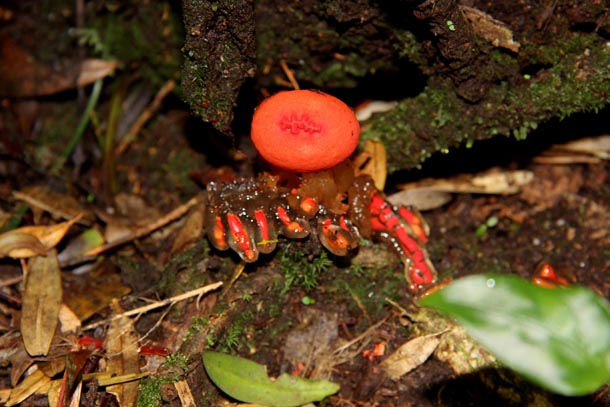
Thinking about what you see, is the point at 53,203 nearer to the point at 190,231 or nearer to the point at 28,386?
the point at 190,231

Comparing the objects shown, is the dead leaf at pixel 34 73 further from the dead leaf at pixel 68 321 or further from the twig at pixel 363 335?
the twig at pixel 363 335

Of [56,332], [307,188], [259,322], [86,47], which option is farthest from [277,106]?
[86,47]

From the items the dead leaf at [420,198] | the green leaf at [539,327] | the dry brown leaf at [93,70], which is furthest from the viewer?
the dry brown leaf at [93,70]

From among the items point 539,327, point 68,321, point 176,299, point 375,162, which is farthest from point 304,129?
point 68,321

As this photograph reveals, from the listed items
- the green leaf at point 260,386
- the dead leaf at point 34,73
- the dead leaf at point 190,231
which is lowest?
the green leaf at point 260,386

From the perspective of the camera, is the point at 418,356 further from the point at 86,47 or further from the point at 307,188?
the point at 86,47

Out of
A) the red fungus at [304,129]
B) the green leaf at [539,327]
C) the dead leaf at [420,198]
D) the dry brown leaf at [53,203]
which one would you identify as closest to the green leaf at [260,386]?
the red fungus at [304,129]
